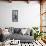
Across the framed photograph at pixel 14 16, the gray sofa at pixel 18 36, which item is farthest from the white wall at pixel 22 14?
the gray sofa at pixel 18 36

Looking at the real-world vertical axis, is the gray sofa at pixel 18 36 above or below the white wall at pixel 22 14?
below

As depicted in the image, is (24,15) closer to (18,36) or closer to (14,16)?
(14,16)

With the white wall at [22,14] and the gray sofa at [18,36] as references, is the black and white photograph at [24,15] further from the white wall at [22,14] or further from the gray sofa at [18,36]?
the gray sofa at [18,36]

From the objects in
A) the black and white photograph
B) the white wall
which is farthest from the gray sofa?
the white wall

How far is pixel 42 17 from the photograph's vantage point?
575cm

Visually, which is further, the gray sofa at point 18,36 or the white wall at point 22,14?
the white wall at point 22,14

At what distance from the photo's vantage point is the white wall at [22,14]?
18.5 ft

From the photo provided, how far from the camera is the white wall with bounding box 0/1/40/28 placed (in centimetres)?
563

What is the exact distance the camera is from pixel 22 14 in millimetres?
5688

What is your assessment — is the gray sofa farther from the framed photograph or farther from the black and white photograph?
the framed photograph

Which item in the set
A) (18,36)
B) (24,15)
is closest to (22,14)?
(24,15)

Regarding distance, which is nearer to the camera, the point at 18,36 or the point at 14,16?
the point at 18,36

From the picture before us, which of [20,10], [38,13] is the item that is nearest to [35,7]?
[38,13]

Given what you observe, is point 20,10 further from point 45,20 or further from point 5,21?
point 45,20
